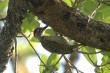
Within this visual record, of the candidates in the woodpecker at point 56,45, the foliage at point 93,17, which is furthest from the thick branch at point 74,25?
the foliage at point 93,17

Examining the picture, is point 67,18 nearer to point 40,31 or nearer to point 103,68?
point 40,31

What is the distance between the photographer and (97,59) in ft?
3.67

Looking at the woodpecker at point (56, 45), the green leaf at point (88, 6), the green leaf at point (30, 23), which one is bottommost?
the woodpecker at point (56, 45)

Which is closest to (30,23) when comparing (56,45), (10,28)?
(10,28)

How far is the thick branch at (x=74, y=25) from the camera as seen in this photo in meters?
0.79

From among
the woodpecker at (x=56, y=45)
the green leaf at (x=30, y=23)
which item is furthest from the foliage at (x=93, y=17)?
the woodpecker at (x=56, y=45)

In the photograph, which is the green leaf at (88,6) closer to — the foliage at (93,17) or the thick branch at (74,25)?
the foliage at (93,17)

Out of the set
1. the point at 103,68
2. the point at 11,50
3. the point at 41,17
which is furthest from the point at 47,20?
the point at 103,68

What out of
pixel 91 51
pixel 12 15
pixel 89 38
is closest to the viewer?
pixel 89 38

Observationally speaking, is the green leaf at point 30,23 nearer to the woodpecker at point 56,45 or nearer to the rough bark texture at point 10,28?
the rough bark texture at point 10,28

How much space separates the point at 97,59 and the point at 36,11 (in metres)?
0.39

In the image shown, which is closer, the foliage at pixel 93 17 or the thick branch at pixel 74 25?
the thick branch at pixel 74 25

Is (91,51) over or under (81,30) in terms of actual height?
under

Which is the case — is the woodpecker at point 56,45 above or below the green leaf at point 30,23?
below
